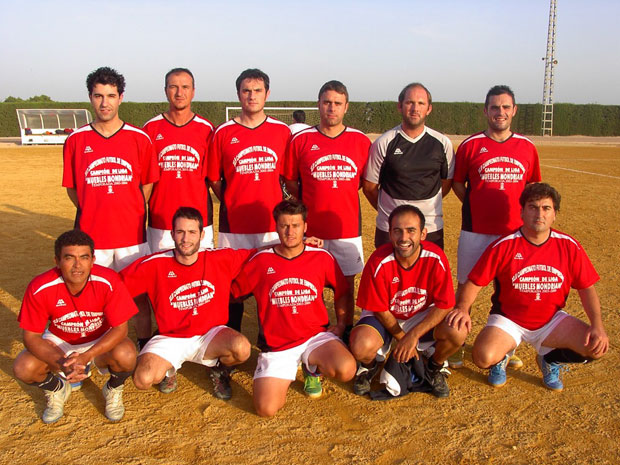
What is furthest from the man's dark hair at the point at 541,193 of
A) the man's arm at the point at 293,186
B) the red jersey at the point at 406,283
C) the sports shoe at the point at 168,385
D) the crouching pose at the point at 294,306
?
the sports shoe at the point at 168,385

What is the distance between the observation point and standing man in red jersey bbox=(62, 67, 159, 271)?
4312mm

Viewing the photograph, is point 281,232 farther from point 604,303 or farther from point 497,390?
point 604,303

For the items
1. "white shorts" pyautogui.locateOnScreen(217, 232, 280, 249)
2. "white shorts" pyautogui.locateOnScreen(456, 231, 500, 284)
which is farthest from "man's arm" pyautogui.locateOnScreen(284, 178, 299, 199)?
"white shorts" pyautogui.locateOnScreen(456, 231, 500, 284)

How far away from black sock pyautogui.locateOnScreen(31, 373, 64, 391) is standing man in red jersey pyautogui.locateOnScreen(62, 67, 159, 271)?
106 centimetres

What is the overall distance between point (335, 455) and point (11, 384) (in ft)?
8.95

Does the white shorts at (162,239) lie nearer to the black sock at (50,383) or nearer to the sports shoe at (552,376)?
the black sock at (50,383)

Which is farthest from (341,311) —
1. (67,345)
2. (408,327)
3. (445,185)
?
(67,345)

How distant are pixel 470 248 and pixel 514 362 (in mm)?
1090

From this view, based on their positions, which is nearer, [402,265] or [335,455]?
[335,455]

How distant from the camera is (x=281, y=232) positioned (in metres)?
4.12

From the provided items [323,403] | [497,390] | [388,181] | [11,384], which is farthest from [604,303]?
[11,384]

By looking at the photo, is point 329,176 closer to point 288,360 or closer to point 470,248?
point 470,248

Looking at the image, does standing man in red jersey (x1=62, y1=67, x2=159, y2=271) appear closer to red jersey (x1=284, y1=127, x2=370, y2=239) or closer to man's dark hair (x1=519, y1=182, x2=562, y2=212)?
red jersey (x1=284, y1=127, x2=370, y2=239)

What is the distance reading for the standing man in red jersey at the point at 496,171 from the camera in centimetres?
464
